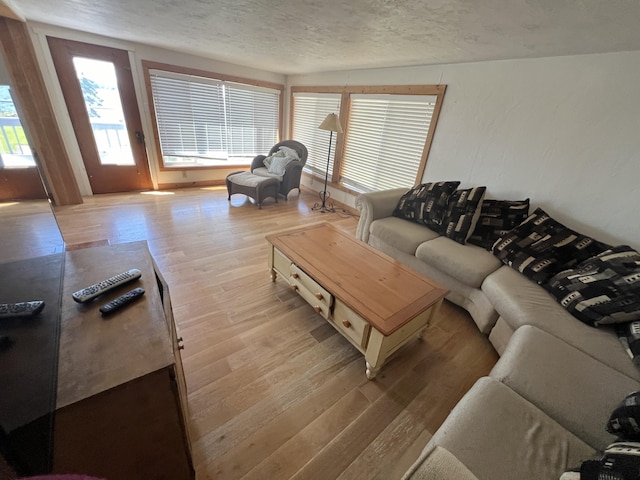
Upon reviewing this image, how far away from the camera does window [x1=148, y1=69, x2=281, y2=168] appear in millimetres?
3934

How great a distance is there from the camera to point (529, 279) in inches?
72.3

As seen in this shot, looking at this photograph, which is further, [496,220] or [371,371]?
[496,220]

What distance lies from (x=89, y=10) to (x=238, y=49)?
4.55 feet

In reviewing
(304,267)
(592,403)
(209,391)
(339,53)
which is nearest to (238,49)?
(339,53)

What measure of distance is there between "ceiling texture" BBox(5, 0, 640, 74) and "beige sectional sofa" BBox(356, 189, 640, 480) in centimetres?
157

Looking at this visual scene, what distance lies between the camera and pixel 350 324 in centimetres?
155

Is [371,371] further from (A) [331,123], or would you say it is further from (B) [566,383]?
(A) [331,123]

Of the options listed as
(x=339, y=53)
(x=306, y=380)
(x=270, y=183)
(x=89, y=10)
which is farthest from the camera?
(x=270, y=183)

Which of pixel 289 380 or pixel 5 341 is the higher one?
pixel 5 341

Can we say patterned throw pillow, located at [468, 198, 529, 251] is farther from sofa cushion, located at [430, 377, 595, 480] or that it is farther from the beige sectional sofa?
sofa cushion, located at [430, 377, 595, 480]

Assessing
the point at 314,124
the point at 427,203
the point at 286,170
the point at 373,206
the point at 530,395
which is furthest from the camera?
the point at 314,124

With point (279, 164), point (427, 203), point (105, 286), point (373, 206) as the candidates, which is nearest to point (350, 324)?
point (105, 286)

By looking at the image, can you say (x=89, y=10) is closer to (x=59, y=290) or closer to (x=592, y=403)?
(x=59, y=290)

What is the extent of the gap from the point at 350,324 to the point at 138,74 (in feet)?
14.6
